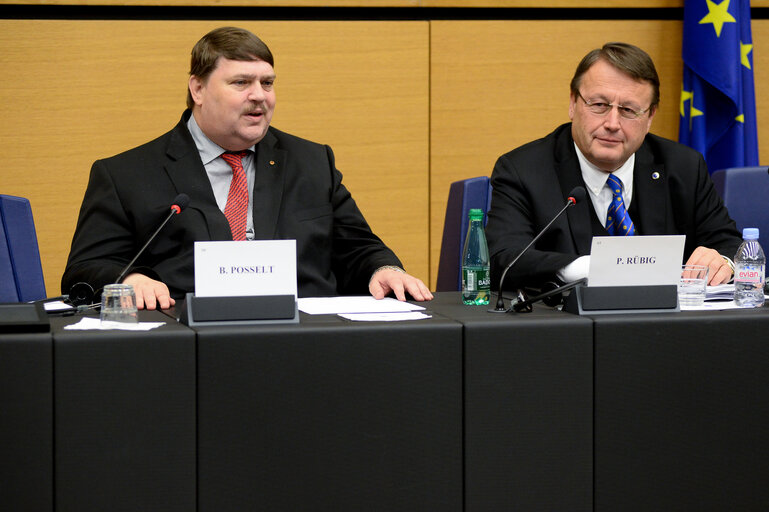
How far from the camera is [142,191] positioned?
97.0 inches

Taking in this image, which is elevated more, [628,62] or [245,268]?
[628,62]

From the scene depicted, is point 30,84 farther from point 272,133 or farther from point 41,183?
point 272,133

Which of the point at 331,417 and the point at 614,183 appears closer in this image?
the point at 331,417

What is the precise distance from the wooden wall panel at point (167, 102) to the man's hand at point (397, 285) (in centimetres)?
172

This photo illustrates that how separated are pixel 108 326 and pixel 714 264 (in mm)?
1525

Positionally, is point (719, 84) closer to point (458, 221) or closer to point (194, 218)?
point (458, 221)

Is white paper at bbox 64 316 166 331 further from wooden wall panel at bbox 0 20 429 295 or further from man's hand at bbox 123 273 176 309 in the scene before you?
wooden wall panel at bbox 0 20 429 295

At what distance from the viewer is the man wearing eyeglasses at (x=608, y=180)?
2529 mm

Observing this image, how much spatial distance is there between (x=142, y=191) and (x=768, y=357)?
63.8 inches

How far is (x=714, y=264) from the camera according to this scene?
233 cm

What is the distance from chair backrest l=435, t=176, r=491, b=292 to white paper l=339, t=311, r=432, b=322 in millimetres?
1070

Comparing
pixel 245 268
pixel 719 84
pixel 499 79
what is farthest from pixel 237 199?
pixel 719 84

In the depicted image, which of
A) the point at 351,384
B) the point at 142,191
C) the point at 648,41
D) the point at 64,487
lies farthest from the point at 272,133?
the point at 648,41

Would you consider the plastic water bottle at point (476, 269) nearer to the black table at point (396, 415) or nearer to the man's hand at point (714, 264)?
the black table at point (396, 415)
